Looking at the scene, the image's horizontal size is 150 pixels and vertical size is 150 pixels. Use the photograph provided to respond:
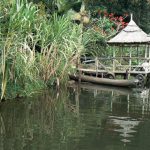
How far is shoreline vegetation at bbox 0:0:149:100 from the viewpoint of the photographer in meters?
13.2

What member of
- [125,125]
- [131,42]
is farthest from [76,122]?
[131,42]

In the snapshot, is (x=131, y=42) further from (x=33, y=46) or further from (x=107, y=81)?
(x=33, y=46)

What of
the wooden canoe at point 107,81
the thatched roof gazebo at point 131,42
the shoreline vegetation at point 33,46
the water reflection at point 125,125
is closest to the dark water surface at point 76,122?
the water reflection at point 125,125

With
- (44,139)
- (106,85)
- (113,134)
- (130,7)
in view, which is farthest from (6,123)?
(130,7)

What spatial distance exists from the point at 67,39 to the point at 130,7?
13302 mm

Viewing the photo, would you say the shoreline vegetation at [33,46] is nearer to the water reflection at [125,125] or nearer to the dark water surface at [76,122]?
the dark water surface at [76,122]

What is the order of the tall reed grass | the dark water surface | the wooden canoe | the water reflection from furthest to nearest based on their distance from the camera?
the wooden canoe < the tall reed grass < the water reflection < the dark water surface

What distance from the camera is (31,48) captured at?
1580 centimetres

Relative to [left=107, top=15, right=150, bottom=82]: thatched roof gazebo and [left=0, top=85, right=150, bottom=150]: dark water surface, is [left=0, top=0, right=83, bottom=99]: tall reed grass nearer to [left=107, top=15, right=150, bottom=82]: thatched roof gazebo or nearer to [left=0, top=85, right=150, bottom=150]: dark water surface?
[left=0, top=85, right=150, bottom=150]: dark water surface

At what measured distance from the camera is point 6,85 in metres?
14.1

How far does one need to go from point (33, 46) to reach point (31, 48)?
92 cm

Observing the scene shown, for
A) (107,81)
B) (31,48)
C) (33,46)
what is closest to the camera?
(33,46)

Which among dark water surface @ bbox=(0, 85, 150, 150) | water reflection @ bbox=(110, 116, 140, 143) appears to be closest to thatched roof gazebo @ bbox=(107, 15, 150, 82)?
dark water surface @ bbox=(0, 85, 150, 150)

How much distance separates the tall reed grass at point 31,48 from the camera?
43.2ft
